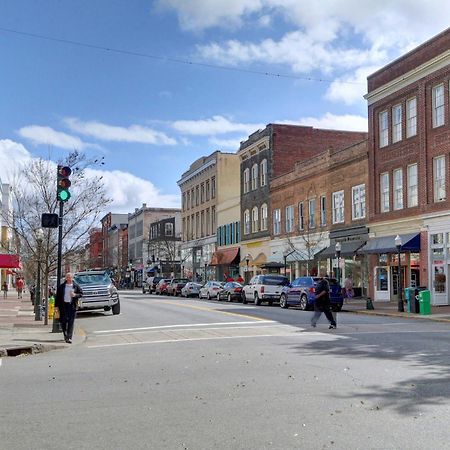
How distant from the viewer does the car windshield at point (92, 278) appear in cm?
2683

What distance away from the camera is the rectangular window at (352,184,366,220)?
38.3 m

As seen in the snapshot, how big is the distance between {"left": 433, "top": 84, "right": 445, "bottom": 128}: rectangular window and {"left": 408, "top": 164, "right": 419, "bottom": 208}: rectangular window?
9.07 feet

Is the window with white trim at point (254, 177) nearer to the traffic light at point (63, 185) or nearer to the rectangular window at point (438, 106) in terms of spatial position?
the rectangular window at point (438, 106)

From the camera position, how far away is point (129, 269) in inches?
4316

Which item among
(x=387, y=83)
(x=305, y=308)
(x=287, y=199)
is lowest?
(x=305, y=308)

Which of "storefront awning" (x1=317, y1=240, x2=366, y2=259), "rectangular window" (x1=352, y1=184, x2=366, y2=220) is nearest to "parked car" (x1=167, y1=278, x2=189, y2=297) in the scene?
"storefront awning" (x1=317, y1=240, x2=366, y2=259)

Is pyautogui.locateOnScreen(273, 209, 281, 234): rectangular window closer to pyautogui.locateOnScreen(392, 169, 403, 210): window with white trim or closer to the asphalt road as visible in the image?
pyautogui.locateOnScreen(392, 169, 403, 210): window with white trim

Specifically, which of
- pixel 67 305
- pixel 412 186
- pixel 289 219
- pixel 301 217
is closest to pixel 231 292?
pixel 301 217

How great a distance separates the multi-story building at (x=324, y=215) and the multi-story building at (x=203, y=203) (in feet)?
47.3

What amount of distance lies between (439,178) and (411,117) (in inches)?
169

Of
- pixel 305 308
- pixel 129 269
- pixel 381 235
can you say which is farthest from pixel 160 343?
pixel 129 269

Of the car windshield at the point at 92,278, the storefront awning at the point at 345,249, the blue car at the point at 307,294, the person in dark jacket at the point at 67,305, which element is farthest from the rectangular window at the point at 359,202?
the person in dark jacket at the point at 67,305

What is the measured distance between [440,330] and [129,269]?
94.4m

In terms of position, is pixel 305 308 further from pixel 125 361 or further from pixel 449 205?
pixel 125 361
